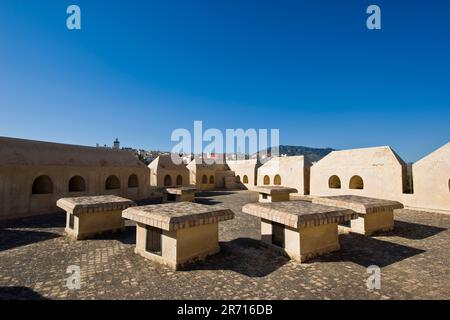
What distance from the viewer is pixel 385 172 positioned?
1661 centimetres

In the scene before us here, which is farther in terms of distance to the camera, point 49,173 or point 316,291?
point 49,173

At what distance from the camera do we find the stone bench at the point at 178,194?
54.9 feet

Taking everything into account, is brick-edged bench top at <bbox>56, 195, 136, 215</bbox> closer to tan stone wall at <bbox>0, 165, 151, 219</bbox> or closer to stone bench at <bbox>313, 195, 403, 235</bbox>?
tan stone wall at <bbox>0, 165, 151, 219</bbox>

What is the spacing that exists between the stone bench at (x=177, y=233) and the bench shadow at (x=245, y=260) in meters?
0.30

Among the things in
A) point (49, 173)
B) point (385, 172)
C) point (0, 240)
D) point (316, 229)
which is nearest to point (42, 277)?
point (0, 240)

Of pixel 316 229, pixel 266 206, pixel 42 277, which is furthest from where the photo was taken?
pixel 266 206

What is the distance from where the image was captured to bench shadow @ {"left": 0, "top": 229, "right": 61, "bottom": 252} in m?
8.35

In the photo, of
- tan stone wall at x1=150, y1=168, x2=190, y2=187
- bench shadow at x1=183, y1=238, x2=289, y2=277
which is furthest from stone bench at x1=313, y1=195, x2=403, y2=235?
tan stone wall at x1=150, y1=168, x2=190, y2=187

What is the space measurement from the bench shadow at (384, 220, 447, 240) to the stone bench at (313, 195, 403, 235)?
40 cm

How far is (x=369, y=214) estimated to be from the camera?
966 centimetres
